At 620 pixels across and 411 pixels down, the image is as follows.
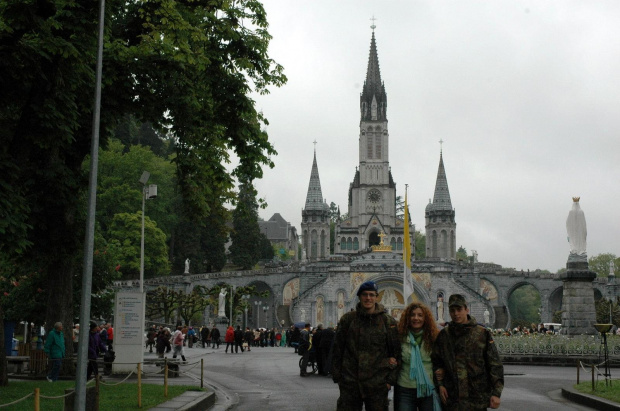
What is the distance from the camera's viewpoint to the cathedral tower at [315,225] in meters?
108

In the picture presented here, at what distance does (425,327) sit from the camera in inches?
282

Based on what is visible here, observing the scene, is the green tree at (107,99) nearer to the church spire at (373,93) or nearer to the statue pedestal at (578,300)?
the statue pedestal at (578,300)

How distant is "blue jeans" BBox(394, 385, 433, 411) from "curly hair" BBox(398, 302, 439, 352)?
1.38 ft

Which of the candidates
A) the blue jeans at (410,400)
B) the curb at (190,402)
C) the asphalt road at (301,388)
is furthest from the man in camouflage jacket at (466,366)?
the asphalt road at (301,388)

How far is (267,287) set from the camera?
80375 millimetres

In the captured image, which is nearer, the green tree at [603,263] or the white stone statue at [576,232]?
the white stone statue at [576,232]

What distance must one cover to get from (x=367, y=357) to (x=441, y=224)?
98552 mm

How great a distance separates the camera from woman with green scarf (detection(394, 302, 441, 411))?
6.97 metres

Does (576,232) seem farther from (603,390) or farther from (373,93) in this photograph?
(373,93)

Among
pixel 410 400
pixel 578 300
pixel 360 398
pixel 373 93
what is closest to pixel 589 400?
pixel 410 400

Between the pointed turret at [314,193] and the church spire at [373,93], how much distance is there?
10.6 meters

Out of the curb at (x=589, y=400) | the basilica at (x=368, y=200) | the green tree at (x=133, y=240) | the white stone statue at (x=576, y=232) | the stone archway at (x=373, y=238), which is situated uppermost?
the basilica at (x=368, y=200)

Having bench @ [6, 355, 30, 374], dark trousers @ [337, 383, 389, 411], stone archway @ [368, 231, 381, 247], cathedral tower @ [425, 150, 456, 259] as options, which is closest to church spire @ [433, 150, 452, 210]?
cathedral tower @ [425, 150, 456, 259]

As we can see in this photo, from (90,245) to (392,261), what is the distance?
69.3 meters
